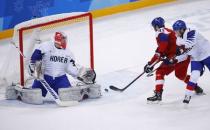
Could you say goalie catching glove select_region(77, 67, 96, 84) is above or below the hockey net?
below

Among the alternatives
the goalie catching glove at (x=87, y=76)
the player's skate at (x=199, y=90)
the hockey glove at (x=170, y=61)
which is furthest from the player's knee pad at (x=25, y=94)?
the player's skate at (x=199, y=90)

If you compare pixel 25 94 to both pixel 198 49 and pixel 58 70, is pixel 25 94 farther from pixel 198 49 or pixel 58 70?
pixel 198 49

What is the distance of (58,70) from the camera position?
19.4 feet

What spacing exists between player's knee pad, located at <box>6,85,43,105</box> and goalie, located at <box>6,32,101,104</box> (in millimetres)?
23

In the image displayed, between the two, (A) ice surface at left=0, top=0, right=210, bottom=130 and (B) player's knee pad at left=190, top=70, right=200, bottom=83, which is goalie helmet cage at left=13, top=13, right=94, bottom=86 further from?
(B) player's knee pad at left=190, top=70, right=200, bottom=83

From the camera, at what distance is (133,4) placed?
948 centimetres

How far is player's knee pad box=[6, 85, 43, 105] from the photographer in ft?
18.8

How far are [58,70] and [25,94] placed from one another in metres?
0.39

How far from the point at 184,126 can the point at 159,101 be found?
2.18ft

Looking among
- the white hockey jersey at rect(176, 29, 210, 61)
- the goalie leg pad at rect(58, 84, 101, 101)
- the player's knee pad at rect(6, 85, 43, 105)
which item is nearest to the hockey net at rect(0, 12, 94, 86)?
the player's knee pad at rect(6, 85, 43, 105)

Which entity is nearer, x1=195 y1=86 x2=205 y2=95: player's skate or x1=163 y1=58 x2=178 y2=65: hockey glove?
x1=163 y1=58 x2=178 y2=65: hockey glove

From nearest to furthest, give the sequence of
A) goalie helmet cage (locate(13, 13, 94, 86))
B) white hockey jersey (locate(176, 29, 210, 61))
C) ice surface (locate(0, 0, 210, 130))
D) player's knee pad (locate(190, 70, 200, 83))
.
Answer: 1. ice surface (locate(0, 0, 210, 130))
2. player's knee pad (locate(190, 70, 200, 83))
3. white hockey jersey (locate(176, 29, 210, 61))
4. goalie helmet cage (locate(13, 13, 94, 86))

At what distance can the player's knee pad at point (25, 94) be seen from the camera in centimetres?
572

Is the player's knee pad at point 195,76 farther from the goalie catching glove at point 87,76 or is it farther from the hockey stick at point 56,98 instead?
the hockey stick at point 56,98
